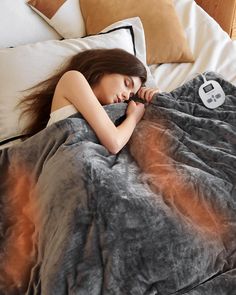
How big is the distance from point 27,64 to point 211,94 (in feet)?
2.10

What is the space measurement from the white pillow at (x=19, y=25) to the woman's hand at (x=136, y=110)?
538 mm

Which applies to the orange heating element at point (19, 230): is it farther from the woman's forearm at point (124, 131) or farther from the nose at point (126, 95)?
the nose at point (126, 95)

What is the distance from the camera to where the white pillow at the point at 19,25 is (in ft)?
5.25

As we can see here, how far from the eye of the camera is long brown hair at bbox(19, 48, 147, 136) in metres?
1.42

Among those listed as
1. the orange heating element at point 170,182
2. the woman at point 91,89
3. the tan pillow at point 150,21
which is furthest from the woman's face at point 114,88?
the tan pillow at point 150,21

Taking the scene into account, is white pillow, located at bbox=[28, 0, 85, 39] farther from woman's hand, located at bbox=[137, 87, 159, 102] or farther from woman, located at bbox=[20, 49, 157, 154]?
woman's hand, located at bbox=[137, 87, 159, 102]

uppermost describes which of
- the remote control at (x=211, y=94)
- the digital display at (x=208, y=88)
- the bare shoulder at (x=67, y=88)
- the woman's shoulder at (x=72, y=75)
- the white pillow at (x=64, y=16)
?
the white pillow at (x=64, y=16)

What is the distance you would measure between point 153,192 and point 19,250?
0.38m

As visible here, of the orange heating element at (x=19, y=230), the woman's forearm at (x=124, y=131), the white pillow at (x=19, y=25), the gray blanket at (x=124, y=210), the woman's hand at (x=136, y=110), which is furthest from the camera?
the white pillow at (x=19, y=25)

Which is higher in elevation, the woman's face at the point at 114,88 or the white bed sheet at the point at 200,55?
the woman's face at the point at 114,88

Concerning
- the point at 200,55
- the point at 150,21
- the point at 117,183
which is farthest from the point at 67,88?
the point at 200,55

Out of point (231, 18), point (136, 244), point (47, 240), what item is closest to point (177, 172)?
point (136, 244)

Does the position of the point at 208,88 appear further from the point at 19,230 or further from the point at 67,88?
the point at 19,230

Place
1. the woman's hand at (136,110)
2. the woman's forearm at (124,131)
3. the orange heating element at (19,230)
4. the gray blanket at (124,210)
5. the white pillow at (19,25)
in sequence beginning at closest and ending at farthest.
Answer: the gray blanket at (124,210) → the orange heating element at (19,230) → the woman's forearm at (124,131) → the woman's hand at (136,110) → the white pillow at (19,25)
